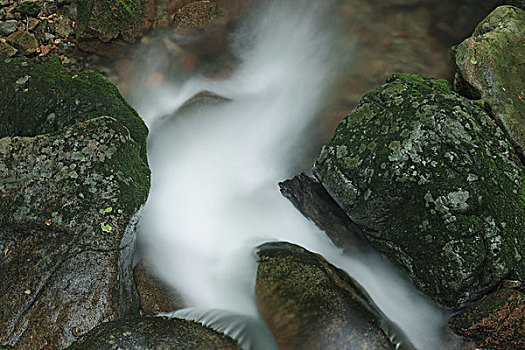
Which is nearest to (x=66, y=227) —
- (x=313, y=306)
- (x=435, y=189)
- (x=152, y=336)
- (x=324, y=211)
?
(x=152, y=336)

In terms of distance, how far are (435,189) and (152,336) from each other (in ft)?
9.84

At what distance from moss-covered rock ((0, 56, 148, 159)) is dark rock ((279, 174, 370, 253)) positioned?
2.01m

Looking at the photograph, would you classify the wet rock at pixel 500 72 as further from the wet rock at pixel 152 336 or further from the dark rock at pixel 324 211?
the wet rock at pixel 152 336

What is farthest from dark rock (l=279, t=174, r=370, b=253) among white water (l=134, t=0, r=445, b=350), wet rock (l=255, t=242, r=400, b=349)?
wet rock (l=255, t=242, r=400, b=349)

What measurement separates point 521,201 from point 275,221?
2.79m

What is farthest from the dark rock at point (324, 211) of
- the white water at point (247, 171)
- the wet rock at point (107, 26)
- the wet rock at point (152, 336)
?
the wet rock at point (107, 26)

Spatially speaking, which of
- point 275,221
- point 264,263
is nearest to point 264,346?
point 264,263

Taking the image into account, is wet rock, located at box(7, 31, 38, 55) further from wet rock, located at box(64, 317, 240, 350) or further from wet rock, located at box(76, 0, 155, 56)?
wet rock, located at box(64, 317, 240, 350)

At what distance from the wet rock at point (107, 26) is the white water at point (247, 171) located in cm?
118

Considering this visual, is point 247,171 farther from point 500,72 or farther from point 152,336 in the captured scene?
point 500,72

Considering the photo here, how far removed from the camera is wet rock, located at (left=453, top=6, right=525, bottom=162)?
4980 mm

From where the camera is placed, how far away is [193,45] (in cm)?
731

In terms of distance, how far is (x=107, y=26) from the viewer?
7074mm

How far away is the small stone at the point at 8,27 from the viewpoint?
6.91 meters
